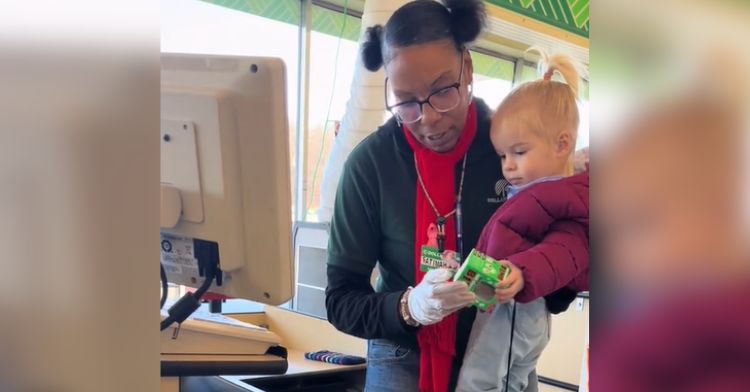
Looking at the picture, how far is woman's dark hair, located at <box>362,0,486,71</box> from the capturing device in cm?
119

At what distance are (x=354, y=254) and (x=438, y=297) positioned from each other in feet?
0.87

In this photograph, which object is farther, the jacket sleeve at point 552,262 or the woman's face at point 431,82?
the woman's face at point 431,82

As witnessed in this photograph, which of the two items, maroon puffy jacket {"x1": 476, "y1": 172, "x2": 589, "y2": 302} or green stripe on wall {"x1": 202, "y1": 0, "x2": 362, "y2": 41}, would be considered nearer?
maroon puffy jacket {"x1": 476, "y1": 172, "x2": 589, "y2": 302}

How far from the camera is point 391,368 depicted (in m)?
1.23

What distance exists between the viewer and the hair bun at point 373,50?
132cm

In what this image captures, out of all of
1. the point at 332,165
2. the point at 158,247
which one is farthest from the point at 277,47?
the point at 158,247

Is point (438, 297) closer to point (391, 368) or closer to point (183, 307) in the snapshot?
point (391, 368)

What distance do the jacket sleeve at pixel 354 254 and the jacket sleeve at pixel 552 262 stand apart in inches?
10.0

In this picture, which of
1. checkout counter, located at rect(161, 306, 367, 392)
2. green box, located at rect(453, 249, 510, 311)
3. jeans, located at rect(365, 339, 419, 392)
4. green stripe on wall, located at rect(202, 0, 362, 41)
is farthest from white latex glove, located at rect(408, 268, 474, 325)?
green stripe on wall, located at rect(202, 0, 362, 41)

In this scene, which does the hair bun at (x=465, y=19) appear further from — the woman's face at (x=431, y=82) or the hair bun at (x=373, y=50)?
the hair bun at (x=373, y=50)

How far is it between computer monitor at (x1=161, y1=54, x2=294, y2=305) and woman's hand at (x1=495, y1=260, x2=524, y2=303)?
1.13 ft

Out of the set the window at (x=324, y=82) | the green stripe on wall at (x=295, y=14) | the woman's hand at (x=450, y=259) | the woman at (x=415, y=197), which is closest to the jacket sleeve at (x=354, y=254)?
the woman at (x=415, y=197)

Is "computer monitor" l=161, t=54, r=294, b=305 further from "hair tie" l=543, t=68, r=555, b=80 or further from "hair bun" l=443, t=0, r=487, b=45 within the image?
"hair tie" l=543, t=68, r=555, b=80

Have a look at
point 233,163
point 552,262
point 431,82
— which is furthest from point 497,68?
point 233,163
